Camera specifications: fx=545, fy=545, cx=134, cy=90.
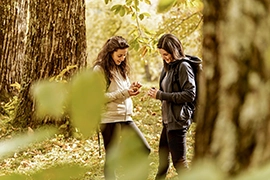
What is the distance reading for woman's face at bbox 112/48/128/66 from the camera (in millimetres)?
3757

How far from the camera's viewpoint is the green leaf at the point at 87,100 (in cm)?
37

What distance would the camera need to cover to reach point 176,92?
3.77 meters

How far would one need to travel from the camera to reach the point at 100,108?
376mm

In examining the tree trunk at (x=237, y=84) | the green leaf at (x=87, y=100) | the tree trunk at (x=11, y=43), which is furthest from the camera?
the tree trunk at (x=11, y=43)

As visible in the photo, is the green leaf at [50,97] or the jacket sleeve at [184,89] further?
the jacket sleeve at [184,89]

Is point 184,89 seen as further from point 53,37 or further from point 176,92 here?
point 53,37

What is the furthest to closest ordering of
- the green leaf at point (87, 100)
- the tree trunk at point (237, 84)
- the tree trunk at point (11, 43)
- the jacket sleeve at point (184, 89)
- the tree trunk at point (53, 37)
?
the tree trunk at point (11, 43), the tree trunk at point (53, 37), the jacket sleeve at point (184, 89), the tree trunk at point (237, 84), the green leaf at point (87, 100)

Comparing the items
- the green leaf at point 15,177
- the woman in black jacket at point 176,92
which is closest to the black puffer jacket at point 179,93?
the woman in black jacket at point 176,92

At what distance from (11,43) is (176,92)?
4.04 metres

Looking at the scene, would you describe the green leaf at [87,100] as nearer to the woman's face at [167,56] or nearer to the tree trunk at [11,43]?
the woman's face at [167,56]

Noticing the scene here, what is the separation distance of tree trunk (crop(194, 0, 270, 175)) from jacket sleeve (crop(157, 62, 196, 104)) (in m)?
3.06

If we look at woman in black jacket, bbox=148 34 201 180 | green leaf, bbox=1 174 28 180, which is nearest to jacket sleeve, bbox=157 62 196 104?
woman in black jacket, bbox=148 34 201 180

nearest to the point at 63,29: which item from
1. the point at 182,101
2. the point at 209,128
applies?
the point at 182,101

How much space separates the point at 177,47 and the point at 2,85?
3.99m
